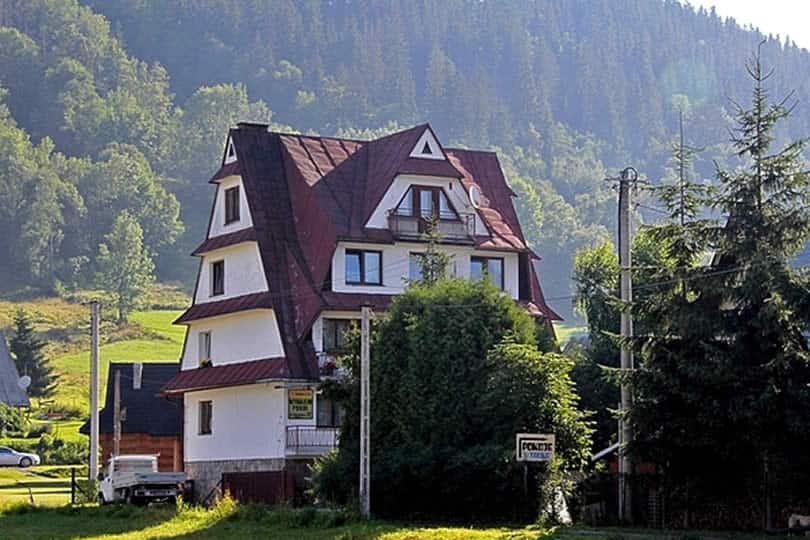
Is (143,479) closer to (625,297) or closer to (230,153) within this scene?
(230,153)

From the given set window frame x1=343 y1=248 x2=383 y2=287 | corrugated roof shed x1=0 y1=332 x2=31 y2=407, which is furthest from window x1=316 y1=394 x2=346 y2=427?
corrugated roof shed x1=0 y1=332 x2=31 y2=407

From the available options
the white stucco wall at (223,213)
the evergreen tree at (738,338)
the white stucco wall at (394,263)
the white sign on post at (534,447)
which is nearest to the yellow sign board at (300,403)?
the white stucco wall at (394,263)

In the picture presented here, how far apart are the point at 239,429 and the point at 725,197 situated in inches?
989

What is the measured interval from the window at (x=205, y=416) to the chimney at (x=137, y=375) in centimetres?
2034

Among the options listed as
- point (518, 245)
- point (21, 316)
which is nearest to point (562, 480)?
point (518, 245)

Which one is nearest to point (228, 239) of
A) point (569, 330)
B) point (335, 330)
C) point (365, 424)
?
point (335, 330)

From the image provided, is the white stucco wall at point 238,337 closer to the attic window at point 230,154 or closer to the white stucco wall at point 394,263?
the white stucco wall at point 394,263

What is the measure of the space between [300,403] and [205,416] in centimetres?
619

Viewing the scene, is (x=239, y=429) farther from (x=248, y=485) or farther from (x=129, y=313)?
(x=129, y=313)

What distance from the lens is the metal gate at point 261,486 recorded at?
52.5 meters

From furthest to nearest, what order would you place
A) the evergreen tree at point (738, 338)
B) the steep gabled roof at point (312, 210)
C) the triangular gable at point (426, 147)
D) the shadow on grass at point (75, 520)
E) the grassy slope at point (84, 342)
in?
the grassy slope at point (84, 342) → the triangular gable at point (426, 147) → the steep gabled roof at point (312, 210) → the shadow on grass at point (75, 520) → the evergreen tree at point (738, 338)

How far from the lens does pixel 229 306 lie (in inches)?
2219

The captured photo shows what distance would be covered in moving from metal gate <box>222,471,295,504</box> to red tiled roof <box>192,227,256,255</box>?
8.31 metres

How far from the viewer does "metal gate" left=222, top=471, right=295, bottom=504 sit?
5250cm
